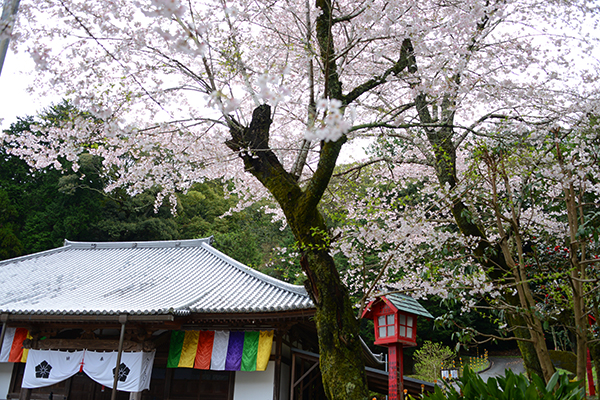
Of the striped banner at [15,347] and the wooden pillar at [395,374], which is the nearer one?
the wooden pillar at [395,374]

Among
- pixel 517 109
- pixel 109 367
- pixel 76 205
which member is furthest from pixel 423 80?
pixel 76 205

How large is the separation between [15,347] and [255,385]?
5.51m

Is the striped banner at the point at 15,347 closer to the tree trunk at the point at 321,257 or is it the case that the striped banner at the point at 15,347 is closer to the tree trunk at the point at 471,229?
the tree trunk at the point at 321,257

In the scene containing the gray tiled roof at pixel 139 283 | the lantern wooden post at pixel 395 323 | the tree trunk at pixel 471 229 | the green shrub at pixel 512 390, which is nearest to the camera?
the green shrub at pixel 512 390

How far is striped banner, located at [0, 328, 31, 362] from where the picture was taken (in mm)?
8969

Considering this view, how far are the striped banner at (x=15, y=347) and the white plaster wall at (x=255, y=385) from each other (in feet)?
15.7

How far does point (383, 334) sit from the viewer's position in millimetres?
6570

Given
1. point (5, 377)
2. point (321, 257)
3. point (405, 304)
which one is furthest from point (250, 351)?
point (5, 377)

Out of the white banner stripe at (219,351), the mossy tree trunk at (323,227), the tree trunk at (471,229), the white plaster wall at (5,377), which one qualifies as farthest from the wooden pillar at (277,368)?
the white plaster wall at (5,377)

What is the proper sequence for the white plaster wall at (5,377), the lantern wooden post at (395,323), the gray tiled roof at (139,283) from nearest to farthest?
the lantern wooden post at (395,323) < the gray tiled roof at (139,283) < the white plaster wall at (5,377)

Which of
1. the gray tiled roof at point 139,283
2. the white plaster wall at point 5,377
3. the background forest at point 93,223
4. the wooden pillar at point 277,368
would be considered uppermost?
the background forest at point 93,223

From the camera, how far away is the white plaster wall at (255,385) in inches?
309

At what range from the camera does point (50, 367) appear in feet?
28.0

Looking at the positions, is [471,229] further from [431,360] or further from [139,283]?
[431,360]
